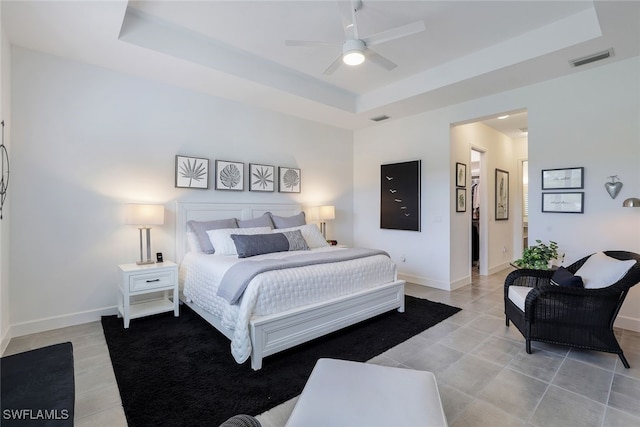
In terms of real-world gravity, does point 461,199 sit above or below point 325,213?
above

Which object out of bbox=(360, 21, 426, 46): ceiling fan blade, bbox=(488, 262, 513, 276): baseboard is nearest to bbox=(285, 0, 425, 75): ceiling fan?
bbox=(360, 21, 426, 46): ceiling fan blade

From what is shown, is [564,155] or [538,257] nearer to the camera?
[538,257]

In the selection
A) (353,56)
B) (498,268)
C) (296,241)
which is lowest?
(498,268)

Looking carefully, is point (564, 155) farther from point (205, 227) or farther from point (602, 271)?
point (205, 227)

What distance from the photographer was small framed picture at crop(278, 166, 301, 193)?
4822mm

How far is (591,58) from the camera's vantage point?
3080 mm

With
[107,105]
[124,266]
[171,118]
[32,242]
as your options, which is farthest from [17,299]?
[171,118]

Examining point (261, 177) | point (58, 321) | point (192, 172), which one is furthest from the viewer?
point (261, 177)

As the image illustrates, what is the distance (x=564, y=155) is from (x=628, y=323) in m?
1.87

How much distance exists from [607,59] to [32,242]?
19.9 feet

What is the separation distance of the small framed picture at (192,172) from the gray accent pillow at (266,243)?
1026 mm

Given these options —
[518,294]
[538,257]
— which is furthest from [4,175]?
[538,257]

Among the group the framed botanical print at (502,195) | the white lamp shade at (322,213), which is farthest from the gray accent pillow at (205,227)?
the framed botanical print at (502,195)

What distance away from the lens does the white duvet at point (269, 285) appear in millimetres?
2322
